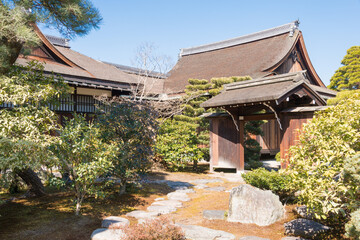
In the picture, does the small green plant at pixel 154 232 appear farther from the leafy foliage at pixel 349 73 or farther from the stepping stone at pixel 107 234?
the leafy foliage at pixel 349 73

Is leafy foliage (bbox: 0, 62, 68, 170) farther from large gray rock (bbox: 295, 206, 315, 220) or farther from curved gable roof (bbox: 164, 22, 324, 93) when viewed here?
curved gable roof (bbox: 164, 22, 324, 93)

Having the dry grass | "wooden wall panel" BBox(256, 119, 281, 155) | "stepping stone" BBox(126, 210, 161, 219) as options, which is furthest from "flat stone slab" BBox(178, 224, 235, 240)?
"wooden wall panel" BBox(256, 119, 281, 155)

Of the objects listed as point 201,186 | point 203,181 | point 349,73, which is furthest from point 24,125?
point 349,73

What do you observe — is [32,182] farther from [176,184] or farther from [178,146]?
[178,146]

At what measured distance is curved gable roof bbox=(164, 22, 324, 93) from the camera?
1733cm

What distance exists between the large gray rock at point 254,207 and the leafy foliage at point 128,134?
110 inches

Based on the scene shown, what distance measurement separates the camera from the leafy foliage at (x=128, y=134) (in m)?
7.43

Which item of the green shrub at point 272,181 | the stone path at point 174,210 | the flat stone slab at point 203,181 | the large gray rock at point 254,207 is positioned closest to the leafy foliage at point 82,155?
the stone path at point 174,210

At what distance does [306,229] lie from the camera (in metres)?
5.03

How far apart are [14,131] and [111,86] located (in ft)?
31.5

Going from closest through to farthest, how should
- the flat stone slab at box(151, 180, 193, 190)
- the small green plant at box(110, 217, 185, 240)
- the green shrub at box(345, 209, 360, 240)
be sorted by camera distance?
the green shrub at box(345, 209, 360, 240) → the small green plant at box(110, 217, 185, 240) → the flat stone slab at box(151, 180, 193, 190)

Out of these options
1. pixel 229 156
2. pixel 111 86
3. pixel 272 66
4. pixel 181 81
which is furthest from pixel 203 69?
pixel 229 156

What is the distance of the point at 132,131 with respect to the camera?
774 cm

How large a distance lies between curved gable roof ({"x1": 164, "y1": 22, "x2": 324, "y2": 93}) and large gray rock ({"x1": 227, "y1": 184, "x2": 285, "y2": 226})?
11.2 meters
